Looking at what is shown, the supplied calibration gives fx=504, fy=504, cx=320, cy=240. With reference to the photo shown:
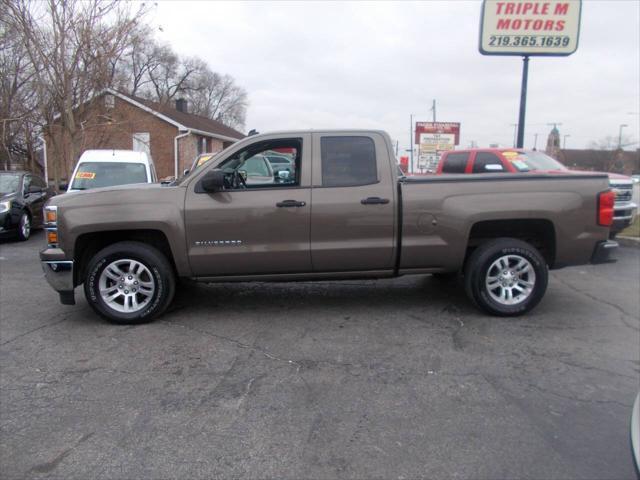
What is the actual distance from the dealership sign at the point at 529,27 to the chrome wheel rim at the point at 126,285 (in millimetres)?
12470

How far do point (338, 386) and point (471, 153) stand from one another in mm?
8391

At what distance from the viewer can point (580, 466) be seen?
274 cm

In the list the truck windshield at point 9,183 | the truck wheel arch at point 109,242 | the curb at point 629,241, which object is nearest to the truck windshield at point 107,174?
the truck windshield at point 9,183

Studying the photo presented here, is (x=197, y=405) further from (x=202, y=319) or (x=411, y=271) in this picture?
(x=411, y=271)

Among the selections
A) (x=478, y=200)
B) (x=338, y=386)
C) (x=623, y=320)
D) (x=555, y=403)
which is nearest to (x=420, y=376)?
(x=338, y=386)

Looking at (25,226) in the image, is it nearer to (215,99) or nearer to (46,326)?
(46,326)

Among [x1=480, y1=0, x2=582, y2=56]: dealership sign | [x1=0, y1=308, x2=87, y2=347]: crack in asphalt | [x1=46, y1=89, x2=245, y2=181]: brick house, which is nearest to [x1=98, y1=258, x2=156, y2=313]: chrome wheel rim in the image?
[x1=0, y1=308, x2=87, y2=347]: crack in asphalt

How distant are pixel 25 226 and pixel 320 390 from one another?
988 cm

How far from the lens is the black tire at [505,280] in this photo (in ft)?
17.0

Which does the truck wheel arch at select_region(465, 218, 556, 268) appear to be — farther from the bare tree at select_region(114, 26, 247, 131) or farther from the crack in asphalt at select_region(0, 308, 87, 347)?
the bare tree at select_region(114, 26, 247, 131)

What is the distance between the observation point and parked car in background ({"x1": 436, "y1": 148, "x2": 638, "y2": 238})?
930 cm

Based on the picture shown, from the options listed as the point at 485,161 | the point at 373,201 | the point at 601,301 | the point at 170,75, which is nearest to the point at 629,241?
the point at 485,161

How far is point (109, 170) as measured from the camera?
9922 mm

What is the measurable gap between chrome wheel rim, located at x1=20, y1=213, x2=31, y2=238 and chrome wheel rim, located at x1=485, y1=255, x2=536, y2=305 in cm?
993
